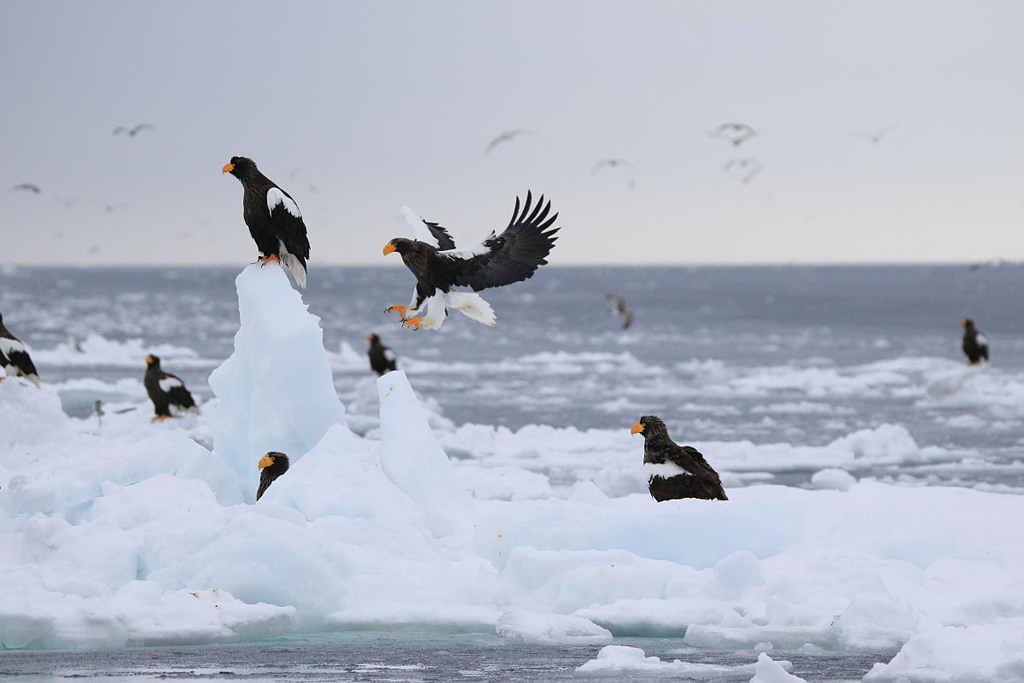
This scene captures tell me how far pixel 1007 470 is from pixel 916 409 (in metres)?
8.53

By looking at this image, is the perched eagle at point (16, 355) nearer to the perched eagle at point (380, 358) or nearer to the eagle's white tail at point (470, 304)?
the eagle's white tail at point (470, 304)

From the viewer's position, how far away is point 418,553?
847 cm

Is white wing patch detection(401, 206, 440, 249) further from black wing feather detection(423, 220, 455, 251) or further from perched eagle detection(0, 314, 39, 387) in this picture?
perched eagle detection(0, 314, 39, 387)

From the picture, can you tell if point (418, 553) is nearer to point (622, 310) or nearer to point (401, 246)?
point (401, 246)

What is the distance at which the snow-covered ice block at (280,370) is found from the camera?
33.2ft

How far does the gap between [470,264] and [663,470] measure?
6.47 ft

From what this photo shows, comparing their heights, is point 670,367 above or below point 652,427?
above

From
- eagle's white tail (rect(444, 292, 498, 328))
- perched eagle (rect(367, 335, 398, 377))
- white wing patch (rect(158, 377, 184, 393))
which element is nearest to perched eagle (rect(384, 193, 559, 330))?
eagle's white tail (rect(444, 292, 498, 328))

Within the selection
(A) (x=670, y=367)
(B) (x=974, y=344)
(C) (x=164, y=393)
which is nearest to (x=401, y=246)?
(C) (x=164, y=393)

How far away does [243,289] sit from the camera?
1015 cm

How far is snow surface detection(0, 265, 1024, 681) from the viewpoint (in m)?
7.18

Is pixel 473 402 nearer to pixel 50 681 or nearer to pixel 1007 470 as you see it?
pixel 1007 470

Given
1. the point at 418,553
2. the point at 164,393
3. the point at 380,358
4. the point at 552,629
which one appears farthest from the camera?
the point at 380,358

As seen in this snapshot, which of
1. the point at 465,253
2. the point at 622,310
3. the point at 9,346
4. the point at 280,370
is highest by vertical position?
the point at 622,310
